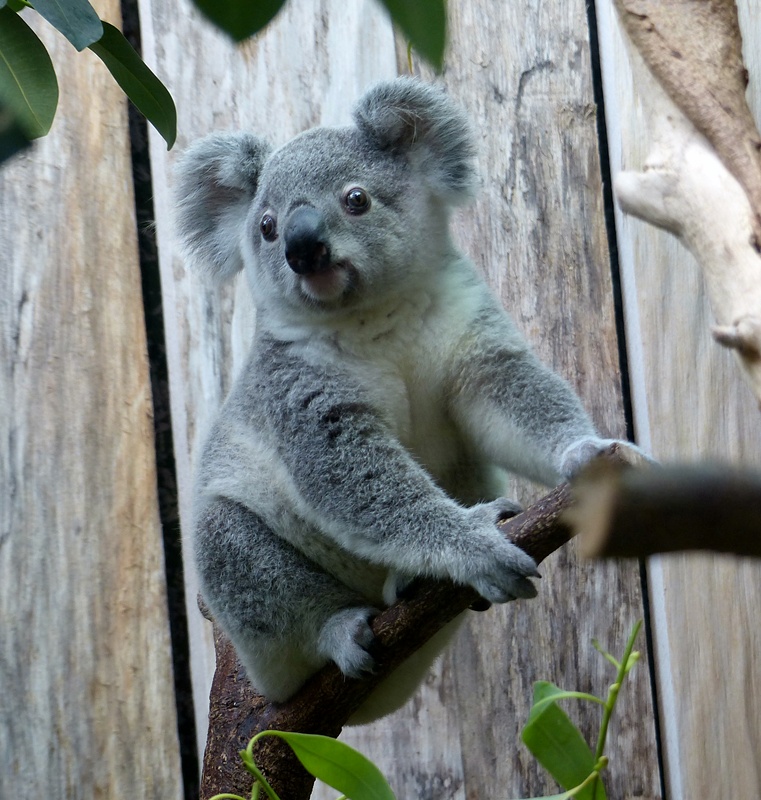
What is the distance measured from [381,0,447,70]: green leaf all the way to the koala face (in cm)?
142

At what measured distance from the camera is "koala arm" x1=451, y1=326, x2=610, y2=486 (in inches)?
74.7

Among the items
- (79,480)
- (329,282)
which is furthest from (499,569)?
(79,480)

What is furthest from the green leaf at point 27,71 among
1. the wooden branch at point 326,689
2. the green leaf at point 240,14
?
the wooden branch at point 326,689

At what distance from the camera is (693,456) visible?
7.92 ft

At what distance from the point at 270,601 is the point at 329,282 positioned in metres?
0.68

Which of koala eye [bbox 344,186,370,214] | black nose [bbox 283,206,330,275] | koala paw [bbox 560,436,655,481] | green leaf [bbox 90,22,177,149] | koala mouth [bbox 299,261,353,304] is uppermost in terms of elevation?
koala eye [bbox 344,186,370,214]

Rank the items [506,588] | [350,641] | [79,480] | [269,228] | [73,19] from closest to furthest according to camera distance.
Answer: [73,19] → [506,588] → [350,641] → [269,228] → [79,480]

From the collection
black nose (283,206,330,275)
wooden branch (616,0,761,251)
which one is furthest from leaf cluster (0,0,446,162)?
wooden branch (616,0,761,251)

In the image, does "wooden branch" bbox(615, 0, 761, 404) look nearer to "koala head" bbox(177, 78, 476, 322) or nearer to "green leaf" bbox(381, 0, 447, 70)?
"koala head" bbox(177, 78, 476, 322)

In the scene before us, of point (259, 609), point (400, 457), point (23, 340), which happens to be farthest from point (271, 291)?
point (23, 340)

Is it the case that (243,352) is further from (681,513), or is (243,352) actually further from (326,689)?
(681,513)

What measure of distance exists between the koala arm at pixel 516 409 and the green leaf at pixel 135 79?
93 centimetres

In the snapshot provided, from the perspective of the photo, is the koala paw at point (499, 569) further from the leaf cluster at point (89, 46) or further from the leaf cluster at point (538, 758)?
the leaf cluster at point (89, 46)

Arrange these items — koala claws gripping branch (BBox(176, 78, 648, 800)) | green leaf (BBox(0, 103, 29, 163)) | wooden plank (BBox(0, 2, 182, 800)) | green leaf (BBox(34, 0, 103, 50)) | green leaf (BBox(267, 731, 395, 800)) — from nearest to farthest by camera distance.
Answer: green leaf (BBox(0, 103, 29, 163)), green leaf (BBox(34, 0, 103, 50)), green leaf (BBox(267, 731, 395, 800)), koala claws gripping branch (BBox(176, 78, 648, 800)), wooden plank (BBox(0, 2, 182, 800))
